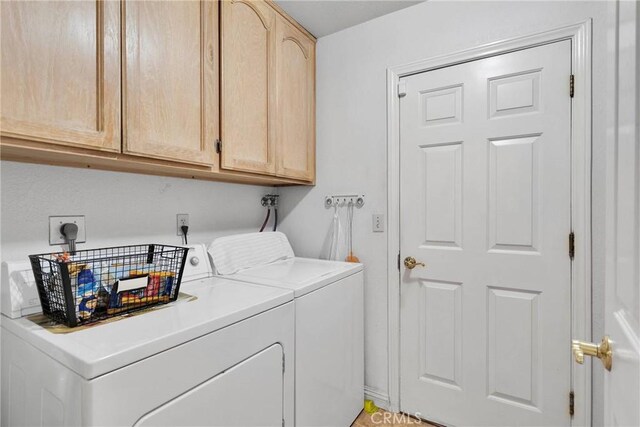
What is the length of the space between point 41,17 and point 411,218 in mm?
1789

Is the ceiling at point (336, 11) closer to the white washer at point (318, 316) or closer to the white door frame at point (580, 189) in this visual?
the white door frame at point (580, 189)

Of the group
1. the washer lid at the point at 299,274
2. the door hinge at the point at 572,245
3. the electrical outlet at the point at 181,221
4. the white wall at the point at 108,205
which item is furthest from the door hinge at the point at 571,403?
the electrical outlet at the point at 181,221

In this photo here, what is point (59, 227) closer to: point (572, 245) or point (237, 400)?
point (237, 400)

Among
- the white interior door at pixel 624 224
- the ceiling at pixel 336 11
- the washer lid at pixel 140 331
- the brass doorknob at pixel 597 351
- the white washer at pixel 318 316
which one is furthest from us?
the ceiling at pixel 336 11

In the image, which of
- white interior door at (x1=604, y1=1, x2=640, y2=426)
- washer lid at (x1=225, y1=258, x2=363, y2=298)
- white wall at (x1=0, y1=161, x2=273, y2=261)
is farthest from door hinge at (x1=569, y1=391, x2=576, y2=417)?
Answer: white wall at (x1=0, y1=161, x2=273, y2=261)

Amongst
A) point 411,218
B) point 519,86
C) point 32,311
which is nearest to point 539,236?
point 411,218

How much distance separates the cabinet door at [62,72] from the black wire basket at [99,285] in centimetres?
40

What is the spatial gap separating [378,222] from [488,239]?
62cm

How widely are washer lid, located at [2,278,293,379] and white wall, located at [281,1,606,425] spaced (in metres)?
0.94

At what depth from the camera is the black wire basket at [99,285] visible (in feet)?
3.03

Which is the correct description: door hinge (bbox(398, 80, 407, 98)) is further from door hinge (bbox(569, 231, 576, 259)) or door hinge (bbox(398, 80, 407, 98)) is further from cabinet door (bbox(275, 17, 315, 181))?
door hinge (bbox(569, 231, 576, 259))

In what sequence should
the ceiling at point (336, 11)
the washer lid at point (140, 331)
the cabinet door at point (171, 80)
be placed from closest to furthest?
the washer lid at point (140, 331) → the cabinet door at point (171, 80) → the ceiling at point (336, 11)

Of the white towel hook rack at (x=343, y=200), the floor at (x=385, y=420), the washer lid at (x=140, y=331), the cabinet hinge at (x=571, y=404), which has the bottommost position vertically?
the floor at (x=385, y=420)

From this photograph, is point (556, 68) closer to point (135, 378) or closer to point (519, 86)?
point (519, 86)
